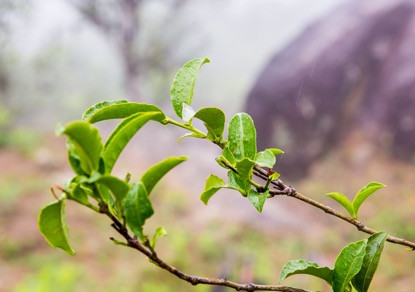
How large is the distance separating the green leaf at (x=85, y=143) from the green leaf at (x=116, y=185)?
33 mm

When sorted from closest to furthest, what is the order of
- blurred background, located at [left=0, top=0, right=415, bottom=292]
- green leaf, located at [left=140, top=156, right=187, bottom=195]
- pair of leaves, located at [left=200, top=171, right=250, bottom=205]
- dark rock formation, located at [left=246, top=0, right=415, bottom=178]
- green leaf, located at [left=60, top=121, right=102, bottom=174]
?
1. green leaf, located at [left=60, top=121, right=102, bottom=174]
2. green leaf, located at [left=140, top=156, right=187, bottom=195]
3. pair of leaves, located at [left=200, top=171, right=250, bottom=205]
4. blurred background, located at [left=0, top=0, right=415, bottom=292]
5. dark rock formation, located at [left=246, top=0, right=415, bottom=178]

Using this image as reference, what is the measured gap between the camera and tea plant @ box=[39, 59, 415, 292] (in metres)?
0.53

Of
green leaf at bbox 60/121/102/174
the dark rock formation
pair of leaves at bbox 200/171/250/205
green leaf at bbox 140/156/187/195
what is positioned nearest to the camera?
green leaf at bbox 60/121/102/174

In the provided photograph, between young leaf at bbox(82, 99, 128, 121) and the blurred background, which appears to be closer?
young leaf at bbox(82, 99, 128, 121)

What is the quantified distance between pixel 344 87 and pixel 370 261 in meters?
8.10

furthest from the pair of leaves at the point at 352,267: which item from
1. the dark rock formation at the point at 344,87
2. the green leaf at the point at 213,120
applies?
the dark rock formation at the point at 344,87

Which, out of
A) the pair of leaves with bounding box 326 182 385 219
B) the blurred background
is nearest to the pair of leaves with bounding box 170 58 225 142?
the pair of leaves with bounding box 326 182 385 219

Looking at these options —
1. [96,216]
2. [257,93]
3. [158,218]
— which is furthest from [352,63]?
[96,216]

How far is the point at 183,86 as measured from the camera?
2.30ft

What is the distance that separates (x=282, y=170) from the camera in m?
8.88

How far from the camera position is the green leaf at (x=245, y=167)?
24.4 inches

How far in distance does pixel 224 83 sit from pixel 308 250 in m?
12.3

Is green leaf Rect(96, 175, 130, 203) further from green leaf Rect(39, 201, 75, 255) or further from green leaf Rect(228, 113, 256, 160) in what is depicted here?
green leaf Rect(228, 113, 256, 160)

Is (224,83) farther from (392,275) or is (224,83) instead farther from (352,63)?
(392,275)
